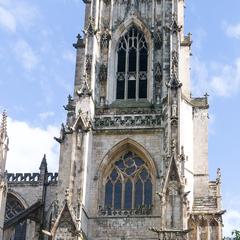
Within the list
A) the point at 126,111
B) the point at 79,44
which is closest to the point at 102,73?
the point at 79,44

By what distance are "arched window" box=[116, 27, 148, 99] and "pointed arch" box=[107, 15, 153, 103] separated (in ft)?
0.72

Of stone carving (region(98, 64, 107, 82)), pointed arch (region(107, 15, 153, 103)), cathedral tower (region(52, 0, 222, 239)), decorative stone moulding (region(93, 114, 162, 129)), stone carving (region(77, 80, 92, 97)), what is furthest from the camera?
stone carving (region(98, 64, 107, 82))

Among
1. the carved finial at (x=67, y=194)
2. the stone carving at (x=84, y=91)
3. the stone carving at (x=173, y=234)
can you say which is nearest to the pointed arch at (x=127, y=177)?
the carved finial at (x=67, y=194)

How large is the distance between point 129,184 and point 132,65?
7296 mm

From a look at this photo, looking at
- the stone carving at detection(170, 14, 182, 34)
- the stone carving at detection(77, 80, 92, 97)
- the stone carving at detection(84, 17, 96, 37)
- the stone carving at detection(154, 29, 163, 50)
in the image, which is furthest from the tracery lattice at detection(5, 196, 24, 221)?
the stone carving at detection(170, 14, 182, 34)

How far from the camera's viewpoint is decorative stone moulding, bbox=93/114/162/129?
33094mm

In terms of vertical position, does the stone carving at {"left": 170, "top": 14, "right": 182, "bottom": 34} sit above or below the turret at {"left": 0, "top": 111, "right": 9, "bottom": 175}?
above

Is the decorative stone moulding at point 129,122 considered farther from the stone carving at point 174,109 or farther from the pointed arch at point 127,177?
the stone carving at point 174,109

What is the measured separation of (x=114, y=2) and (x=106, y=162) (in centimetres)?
1012

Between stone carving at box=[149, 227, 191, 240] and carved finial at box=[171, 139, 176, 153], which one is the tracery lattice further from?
stone carving at box=[149, 227, 191, 240]

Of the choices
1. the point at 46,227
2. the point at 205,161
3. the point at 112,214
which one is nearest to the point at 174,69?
the point at 205,161

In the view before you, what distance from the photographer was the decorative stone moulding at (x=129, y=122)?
109 ft

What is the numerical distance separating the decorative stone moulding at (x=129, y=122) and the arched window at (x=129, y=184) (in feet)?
4.63

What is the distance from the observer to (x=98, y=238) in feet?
102
